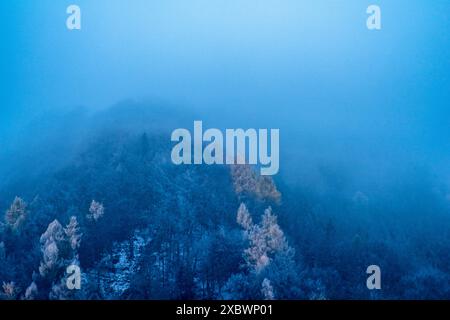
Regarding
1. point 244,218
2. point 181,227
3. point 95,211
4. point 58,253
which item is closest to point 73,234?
point 58,253

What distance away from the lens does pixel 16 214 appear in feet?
19.4

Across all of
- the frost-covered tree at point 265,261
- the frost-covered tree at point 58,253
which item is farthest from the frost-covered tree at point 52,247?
the frost-covered tree at point 265,261

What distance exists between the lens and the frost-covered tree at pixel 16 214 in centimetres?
588

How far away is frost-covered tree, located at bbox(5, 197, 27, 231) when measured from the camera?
588 centimetres

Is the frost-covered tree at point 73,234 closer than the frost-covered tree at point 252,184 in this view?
Yes

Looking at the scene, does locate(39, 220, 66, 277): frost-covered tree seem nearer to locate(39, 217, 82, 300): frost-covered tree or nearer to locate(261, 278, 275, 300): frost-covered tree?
locate(39, 217, 82, 300): frost-covered tree

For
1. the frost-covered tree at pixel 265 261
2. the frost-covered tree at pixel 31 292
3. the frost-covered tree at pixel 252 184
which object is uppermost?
the frost-covered tree at pixel 252 184

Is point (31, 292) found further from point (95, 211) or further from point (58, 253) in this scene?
point (95, 211)

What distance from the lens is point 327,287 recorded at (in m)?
5.64

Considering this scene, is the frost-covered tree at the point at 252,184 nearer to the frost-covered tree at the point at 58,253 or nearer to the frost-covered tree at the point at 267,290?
the frost-covered tree at the point at 267,290

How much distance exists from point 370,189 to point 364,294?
141 cm

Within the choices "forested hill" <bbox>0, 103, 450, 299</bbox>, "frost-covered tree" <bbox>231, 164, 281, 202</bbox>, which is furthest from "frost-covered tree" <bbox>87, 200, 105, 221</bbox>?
"frost-covered tree" <bbox>231, 164, 281, 202</bbox>

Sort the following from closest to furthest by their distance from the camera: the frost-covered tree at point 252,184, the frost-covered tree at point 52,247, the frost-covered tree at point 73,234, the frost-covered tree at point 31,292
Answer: the frost-covered tree at point 31,292 < the frost-covered tree at point 52,247 < the frost-covered tree at point 73,234 < the frost-covered tree at point 252,184

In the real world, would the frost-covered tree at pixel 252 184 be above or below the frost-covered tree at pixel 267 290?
above
